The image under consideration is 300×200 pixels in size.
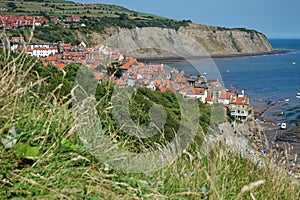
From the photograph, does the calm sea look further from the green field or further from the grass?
the green field

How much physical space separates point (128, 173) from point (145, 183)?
0.18 m

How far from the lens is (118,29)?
13062cm

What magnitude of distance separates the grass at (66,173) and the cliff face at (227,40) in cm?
14505

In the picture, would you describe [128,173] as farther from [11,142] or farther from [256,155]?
[256,155]

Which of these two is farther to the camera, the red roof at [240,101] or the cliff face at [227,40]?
the cliff face at [227,40]

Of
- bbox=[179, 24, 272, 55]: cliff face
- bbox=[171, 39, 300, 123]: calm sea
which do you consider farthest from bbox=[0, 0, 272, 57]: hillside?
bbox=[171, 39, 300, 123]: calm sea

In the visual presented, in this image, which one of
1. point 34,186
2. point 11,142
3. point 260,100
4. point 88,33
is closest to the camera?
point 34,186

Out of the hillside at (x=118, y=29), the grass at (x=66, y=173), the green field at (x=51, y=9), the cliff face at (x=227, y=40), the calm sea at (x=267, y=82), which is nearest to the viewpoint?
the grass at (x=66, y=173)

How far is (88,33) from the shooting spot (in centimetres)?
11581

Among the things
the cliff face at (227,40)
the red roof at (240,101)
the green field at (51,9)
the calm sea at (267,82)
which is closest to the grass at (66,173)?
the red roof at (240,101)

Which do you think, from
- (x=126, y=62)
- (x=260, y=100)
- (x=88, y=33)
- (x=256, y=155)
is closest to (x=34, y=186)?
(x=256, y=155)

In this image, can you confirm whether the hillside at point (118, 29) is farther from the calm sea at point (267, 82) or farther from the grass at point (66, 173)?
the grass at point (66, 173)

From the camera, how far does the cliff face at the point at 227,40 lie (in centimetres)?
15200

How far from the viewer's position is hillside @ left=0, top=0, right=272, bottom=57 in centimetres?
11538
